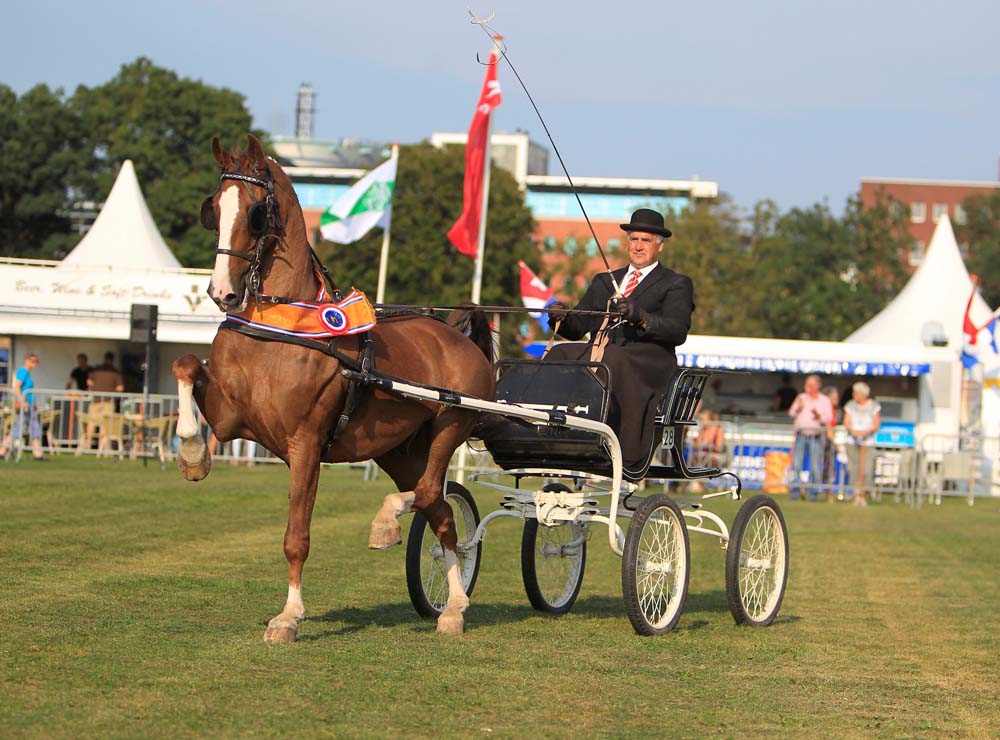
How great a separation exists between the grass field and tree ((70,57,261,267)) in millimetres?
48469

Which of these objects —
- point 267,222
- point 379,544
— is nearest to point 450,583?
point 379,544

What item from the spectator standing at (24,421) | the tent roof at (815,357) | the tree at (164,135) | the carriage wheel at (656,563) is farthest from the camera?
the tree at (164,135)

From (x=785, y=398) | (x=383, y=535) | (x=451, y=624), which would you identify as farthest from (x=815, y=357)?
(x=383, y=535)

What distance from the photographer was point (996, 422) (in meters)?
32.5

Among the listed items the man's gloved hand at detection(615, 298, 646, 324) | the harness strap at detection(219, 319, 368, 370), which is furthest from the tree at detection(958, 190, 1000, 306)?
the harness strap at detection(219, 319, 368, 370)

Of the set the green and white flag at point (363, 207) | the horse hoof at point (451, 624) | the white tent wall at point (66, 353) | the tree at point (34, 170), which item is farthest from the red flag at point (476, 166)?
the tree at point (34, 170)

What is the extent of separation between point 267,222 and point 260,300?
42 cm

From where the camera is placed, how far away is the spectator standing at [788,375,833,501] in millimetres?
26500

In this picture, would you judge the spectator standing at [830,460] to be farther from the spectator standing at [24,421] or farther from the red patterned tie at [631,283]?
the red patterned tie at [631,283]

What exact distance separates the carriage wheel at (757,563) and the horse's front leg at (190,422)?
3724mm

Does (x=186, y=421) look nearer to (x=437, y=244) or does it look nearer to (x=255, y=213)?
(x=255, y=213)

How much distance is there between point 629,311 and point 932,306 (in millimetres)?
27929

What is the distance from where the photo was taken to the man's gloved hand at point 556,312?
31.3 ft

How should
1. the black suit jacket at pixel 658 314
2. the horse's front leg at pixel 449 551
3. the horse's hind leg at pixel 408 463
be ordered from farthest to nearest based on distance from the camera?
the black suit jacket at pixel 658 314, the horse's hind leg at pixel 408 463, the horse's front leg at pixel 449 551
